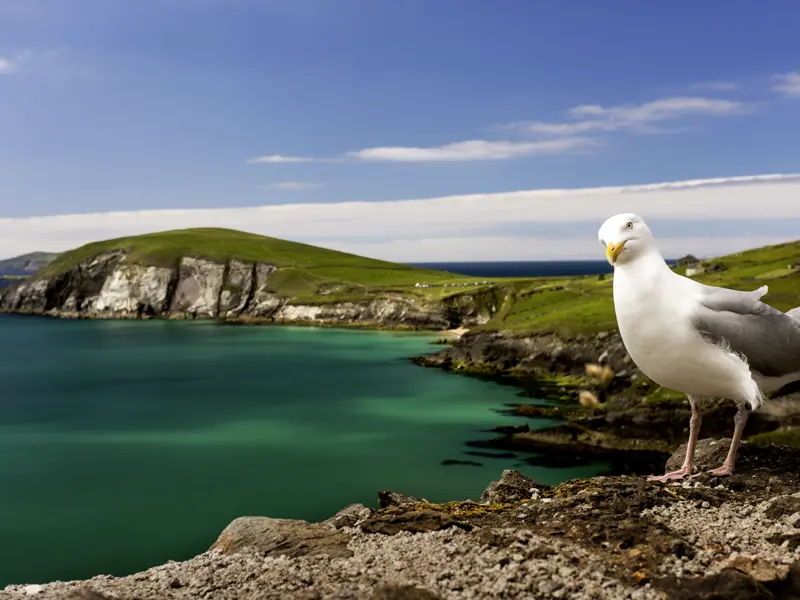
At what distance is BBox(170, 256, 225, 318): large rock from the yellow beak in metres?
176

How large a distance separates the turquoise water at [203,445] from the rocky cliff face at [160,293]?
221 feet

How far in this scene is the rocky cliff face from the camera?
176375 millimetres

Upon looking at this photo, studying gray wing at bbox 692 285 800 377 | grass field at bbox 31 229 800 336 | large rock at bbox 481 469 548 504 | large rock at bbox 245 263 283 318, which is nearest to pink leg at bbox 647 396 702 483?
gray wing at bbox 692 285 800 377

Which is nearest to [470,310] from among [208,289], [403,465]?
[208,289]

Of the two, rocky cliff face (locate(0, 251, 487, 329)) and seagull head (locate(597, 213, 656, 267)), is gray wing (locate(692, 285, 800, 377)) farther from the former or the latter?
rocky cliff face (locate(0, 251, 487, 329))

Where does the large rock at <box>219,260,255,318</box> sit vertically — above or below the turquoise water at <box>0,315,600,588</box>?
above

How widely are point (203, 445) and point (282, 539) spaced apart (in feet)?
147

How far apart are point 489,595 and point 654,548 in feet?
8.18

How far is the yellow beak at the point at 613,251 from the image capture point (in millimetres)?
10469

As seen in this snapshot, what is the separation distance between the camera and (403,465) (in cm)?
4588

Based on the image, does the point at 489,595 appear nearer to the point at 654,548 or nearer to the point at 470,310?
the point at 654,548

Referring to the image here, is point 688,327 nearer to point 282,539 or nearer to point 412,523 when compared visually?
point 412,523

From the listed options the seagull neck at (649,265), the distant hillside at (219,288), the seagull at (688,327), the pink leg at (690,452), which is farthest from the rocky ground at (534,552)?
the distant hillside at (219,288)

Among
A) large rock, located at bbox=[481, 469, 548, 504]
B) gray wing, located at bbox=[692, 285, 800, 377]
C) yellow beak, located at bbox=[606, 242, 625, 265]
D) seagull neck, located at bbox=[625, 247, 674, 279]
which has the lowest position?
large rock, located at bbox=[481, 469, 548, 504]
